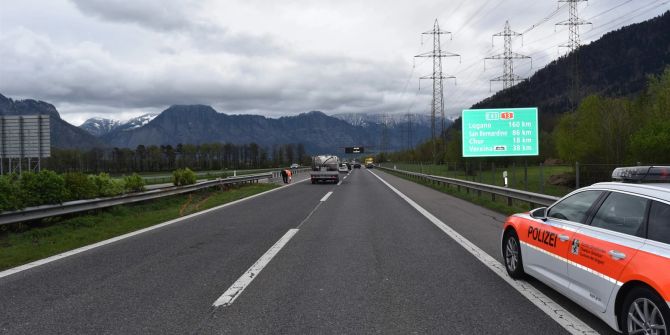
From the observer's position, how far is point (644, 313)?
3527 millimetres

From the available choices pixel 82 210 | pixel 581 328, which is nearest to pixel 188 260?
pixel 581 328

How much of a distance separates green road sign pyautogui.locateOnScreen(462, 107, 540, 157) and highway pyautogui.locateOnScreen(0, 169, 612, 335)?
50.5 feet

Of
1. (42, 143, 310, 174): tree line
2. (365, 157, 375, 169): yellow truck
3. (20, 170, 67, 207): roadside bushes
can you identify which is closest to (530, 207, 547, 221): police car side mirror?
(20, 170, 67, 207): roadside bushes

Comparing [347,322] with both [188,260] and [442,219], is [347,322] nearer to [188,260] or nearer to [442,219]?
[188,260]

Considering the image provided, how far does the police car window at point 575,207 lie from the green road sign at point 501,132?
764 inches

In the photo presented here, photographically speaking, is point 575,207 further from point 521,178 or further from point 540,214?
point 521,178

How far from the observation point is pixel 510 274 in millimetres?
6180

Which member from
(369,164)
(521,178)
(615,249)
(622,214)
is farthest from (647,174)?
(369,164)

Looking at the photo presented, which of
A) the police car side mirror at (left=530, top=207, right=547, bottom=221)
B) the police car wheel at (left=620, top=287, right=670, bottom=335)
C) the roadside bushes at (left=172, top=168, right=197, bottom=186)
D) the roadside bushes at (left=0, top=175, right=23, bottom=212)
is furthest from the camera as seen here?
the roadside bushes at (left=172, top=168, right=197, bottom=186)

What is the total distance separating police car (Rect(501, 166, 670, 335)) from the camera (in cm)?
348

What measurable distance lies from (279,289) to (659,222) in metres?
3.89

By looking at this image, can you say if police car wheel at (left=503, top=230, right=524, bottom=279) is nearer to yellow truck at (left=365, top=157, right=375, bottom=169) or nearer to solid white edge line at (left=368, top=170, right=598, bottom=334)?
solid white edge line at (left=368, top=170, right=598, bottom=334)

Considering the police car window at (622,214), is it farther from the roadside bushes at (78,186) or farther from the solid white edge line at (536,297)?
the roadside bushes at (78,186)

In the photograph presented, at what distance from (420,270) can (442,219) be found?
20.6ft
